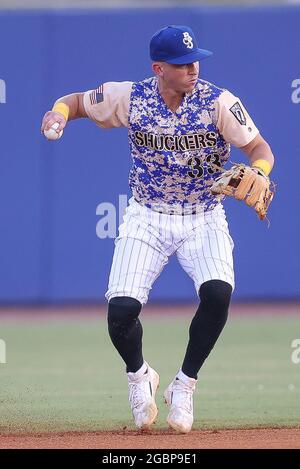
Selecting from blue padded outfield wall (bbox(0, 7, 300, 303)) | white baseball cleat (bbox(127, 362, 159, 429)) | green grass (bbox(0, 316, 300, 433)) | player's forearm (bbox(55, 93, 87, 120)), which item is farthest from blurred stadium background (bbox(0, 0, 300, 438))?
white baseball cleat (bbox(127, 362, 159, 429))

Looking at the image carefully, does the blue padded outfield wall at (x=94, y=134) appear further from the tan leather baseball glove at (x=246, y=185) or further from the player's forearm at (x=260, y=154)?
the tan leather baseball glove at (x=246, y=185)

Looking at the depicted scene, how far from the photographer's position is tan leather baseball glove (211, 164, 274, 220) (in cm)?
555

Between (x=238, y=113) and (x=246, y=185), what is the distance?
385mm

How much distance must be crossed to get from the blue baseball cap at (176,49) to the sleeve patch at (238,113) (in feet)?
0.89

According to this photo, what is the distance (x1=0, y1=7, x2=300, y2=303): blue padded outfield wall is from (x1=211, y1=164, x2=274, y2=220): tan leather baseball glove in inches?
210

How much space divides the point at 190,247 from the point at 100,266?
527 cm

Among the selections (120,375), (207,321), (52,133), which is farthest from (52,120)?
(120,375)

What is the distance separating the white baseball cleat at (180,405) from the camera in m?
5.67

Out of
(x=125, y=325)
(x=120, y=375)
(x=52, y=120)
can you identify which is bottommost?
(x=120, y=375)

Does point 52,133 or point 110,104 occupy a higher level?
point 110,104

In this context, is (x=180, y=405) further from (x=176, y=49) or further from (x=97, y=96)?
(x=176, y=49)

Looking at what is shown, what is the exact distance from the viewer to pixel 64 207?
11102 millimetres

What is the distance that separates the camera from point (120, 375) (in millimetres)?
7844
